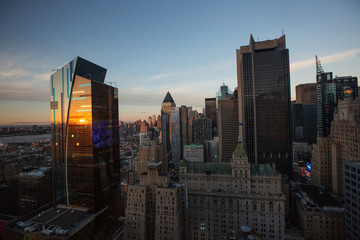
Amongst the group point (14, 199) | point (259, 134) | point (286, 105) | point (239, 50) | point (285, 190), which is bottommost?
point (14, 199)

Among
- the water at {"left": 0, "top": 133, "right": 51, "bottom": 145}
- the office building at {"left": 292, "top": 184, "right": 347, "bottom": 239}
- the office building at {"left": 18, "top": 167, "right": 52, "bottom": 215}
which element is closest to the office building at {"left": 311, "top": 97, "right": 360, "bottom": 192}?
the office building at {"left": 292, "top": 184, "right": 347, "bottom": 239}

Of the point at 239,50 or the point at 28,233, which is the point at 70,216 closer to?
the point at 28,233

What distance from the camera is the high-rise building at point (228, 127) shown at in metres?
160

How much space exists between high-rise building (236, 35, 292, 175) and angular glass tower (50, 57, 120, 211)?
293 ft

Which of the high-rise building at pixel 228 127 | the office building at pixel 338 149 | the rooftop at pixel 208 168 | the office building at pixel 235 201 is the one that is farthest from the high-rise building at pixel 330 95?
the rooftop at pixel 208 168

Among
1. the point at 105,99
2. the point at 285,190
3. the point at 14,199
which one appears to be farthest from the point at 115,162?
the point at 285,190

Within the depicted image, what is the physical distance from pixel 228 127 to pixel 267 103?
48.1 metres

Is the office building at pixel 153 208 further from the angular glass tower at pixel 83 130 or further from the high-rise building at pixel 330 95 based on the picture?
the high-rise building at pixel 330 95

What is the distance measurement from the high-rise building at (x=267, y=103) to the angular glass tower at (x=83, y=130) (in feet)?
293

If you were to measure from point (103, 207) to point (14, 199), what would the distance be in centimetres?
6450

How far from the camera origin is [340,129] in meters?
91.2

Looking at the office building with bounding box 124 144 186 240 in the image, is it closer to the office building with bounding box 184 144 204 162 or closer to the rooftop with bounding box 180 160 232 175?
the rooftop with bounding box 180 160 232 175

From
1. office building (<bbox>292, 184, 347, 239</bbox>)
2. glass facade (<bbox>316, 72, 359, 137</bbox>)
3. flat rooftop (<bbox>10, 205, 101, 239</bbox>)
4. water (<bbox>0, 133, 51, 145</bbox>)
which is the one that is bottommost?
office building (<bbox>292, 184, 347, 239</bbox>)

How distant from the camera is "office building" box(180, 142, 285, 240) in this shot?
196 ft
